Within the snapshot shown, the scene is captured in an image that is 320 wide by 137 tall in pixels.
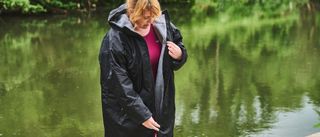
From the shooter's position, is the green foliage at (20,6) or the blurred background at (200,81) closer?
the blurred background at (200,81)

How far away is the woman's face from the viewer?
112 inches

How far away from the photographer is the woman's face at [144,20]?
2850mm

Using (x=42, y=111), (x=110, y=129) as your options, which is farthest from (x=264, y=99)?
(x=110, y=129)

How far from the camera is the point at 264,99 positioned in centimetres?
834

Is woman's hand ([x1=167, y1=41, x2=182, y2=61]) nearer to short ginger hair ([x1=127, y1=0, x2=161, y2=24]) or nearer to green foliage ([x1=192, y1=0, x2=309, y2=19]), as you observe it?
short ginger hair ([x1=127, y1=0, x2=161, y2=24])

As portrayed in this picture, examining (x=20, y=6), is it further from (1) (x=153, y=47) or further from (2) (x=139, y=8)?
(2) (x=139, y=8)

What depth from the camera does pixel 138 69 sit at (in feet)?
9.61

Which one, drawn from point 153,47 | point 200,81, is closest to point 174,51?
point 153,47

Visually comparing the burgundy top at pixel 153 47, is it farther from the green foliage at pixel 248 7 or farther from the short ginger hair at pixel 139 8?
the green foliage at pixel 248 7

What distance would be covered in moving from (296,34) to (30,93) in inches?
405

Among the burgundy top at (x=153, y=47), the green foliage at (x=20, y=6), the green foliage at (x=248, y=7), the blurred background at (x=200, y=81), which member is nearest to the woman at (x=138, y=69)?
the burgundy top at (x=153, y=47)

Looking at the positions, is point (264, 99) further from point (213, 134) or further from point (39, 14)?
point (39, 14)

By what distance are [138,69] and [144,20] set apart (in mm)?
269

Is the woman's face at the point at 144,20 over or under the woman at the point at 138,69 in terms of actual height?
over
